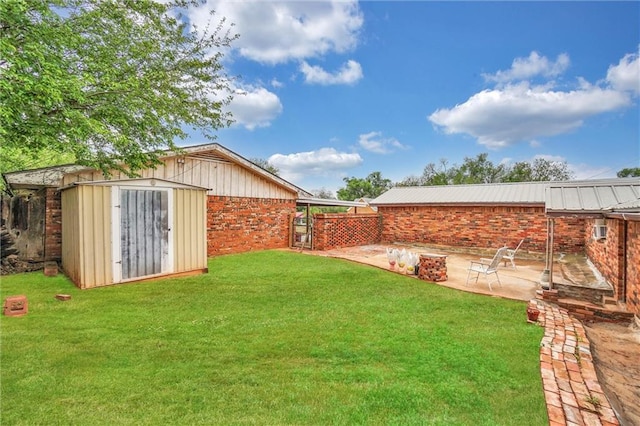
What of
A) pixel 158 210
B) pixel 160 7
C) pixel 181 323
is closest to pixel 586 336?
pixel 181 323

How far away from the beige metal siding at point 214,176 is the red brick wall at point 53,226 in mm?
633

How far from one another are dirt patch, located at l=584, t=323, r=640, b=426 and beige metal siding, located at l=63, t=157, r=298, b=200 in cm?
902

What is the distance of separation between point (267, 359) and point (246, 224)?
8.66 meters

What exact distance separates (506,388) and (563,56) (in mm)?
15136

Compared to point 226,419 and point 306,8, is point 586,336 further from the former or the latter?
point 306,8

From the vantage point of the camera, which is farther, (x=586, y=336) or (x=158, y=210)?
(x=158, y=210)

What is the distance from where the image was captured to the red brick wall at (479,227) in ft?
37.9

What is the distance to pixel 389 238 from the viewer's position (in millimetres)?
15250

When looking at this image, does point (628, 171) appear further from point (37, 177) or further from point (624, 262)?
point (37, 177)

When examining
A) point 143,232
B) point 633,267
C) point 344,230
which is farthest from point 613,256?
point 143,232

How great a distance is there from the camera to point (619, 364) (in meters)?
3.77

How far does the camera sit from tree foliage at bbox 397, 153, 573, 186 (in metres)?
38.7

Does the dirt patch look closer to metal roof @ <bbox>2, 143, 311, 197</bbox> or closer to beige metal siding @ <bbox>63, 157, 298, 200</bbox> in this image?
metal roof @ <bbox>2, 143, 311, 197</bbox>

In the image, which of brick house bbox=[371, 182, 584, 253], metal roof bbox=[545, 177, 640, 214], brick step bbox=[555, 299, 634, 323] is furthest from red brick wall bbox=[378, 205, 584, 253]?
brick step bbox=[555, 299, 634, 323]
